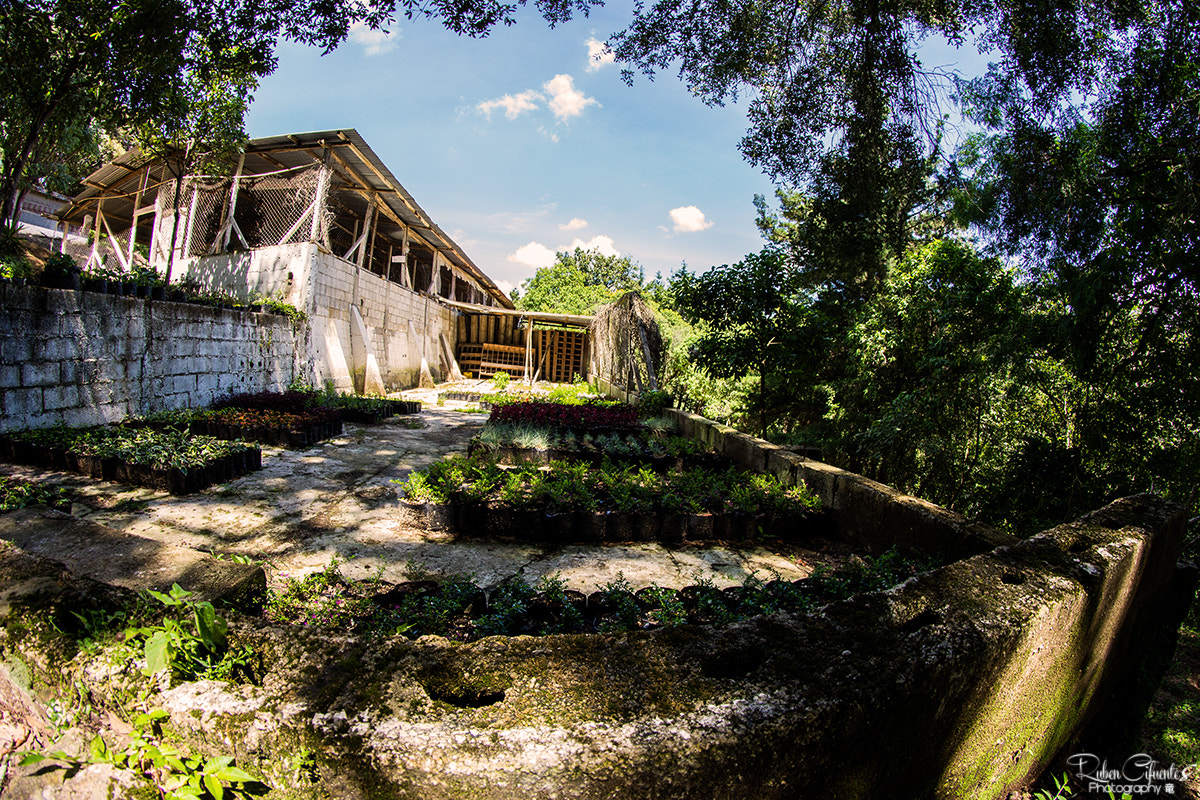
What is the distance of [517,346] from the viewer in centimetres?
2017

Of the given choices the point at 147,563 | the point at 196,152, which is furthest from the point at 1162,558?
the point at 196,152

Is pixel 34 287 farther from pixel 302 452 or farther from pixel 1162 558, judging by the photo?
pixel 1162 558

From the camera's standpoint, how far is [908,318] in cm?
618

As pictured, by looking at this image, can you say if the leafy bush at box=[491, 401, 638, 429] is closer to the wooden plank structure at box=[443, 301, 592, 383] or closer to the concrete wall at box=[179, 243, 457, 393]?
the concrete wall at box=[179, 243, 457, 393]

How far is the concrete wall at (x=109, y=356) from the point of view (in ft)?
17.6

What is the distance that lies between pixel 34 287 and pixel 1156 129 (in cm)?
1070

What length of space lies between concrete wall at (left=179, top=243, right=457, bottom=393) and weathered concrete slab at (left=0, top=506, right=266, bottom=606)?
9.39 meters

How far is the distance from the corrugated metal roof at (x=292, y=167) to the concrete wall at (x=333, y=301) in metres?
2.02

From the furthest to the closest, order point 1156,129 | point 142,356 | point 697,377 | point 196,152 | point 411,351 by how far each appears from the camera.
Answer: point 411,351 < point 697,377 < point 196,152 < point 142,356 < point 1156,129

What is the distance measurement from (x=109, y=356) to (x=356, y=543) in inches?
214

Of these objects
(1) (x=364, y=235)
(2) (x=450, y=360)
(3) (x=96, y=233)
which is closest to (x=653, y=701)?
(1) (x=364, y=235)

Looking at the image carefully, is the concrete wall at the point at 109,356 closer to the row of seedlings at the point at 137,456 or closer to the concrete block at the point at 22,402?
the concrete block at the point at 22,402

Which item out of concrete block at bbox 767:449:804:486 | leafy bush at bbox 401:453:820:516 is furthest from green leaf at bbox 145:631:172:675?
concrete block at bbox 767:449:804:486

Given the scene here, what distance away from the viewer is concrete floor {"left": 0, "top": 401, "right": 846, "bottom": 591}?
327cm
